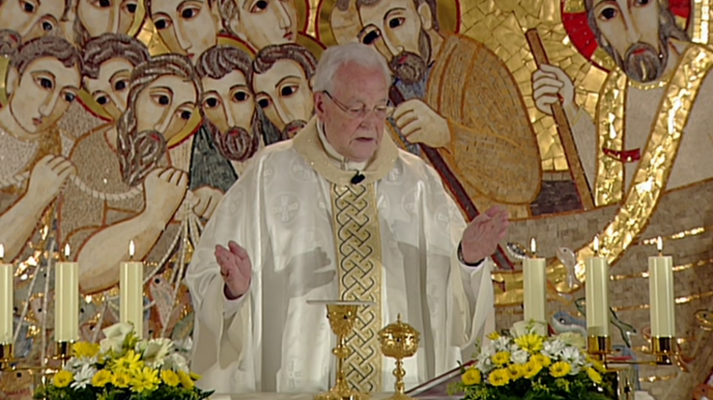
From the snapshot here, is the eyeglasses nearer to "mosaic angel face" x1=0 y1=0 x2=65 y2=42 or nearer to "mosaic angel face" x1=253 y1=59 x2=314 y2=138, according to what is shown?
"mosaic angel face" x1=253 y1=59 x2=314 y2=138

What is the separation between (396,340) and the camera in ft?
13.5

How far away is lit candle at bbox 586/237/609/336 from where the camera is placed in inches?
159

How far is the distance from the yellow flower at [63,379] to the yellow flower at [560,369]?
1303 mm

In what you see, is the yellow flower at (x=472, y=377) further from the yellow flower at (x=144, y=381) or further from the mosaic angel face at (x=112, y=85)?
the mosaic angel face at (x=112, y=85)

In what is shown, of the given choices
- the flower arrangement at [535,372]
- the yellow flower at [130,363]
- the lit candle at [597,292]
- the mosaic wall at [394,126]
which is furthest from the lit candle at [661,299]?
the mosaic wall at [394,126]

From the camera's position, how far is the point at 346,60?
18.4 feet

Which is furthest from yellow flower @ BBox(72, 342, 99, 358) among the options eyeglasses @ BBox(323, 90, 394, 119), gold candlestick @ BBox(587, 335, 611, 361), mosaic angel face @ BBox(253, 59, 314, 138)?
mosaic angel face @ BBox(253, 59, 314, 138)

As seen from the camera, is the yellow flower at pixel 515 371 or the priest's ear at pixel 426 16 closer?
the yellow flower at pixel 515 371

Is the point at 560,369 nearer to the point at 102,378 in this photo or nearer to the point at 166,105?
the point at 102,378

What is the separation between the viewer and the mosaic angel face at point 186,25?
748 cm

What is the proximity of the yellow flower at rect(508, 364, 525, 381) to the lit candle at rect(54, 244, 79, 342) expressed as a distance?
1.26 meters

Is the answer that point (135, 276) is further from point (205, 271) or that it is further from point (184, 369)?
point (205, 271)

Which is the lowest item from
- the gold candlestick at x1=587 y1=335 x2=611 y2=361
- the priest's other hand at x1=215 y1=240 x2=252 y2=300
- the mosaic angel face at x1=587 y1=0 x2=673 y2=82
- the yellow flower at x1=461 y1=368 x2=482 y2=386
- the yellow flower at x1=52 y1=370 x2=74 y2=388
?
the yellow flower at x1=461 y1=368 x2=482 y2=386

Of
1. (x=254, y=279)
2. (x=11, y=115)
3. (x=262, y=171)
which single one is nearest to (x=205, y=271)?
(x=254, y=279)
